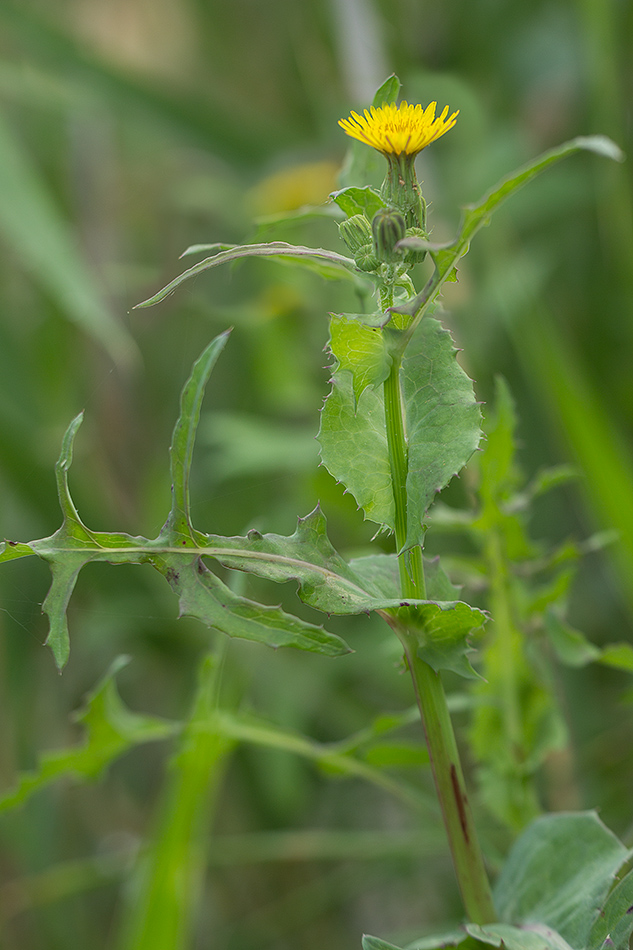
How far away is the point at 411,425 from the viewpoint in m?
0.30

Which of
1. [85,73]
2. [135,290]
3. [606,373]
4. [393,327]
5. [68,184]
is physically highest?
[68,184]

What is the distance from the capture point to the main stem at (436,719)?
Result: 0.29m

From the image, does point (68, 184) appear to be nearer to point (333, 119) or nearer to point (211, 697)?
point (333, 119)

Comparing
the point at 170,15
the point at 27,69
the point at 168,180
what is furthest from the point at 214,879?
the point at 170,15

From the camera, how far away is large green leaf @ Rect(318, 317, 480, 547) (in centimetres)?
28

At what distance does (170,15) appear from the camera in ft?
6.21

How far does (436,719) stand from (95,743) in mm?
242

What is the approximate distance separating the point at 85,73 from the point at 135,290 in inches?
12.1

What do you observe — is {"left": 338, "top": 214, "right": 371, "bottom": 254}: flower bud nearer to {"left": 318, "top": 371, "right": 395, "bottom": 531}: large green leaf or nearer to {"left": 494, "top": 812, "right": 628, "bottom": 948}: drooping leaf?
{"left": 318, "top": 371, "right": 395, "bottom": 531}: large green leaf

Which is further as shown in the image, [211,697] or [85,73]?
[85,73]

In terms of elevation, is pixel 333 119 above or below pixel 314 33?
below

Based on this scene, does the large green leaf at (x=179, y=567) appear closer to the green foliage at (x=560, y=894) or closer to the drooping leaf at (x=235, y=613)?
the drooping leaf at (x=235, y=613)

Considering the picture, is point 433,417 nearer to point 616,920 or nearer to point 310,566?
point 310,566

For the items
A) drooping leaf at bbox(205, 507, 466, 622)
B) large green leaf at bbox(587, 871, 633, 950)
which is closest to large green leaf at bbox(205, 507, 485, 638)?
drooping leaf at bbox(205, 507, 466, 622)
